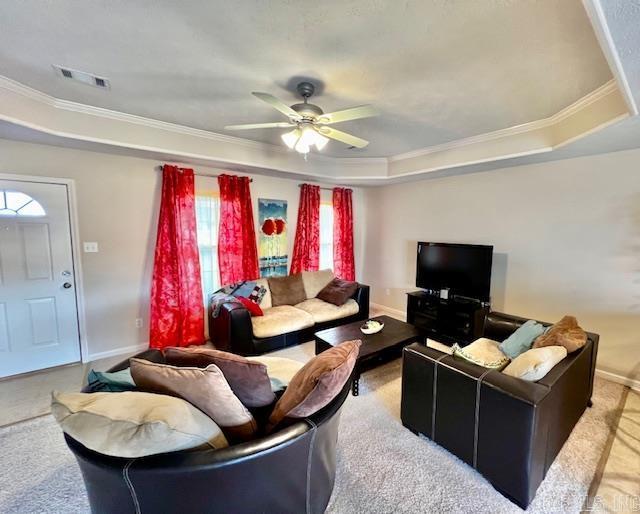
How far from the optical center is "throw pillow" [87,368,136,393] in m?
1.36

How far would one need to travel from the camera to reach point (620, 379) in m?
2.88

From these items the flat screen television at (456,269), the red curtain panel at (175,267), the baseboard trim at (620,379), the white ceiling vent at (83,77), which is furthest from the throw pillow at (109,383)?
the baseboard trim at (620,379)

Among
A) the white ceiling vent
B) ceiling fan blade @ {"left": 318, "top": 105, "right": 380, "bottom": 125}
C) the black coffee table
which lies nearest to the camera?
ceiling fan blade @ {"left": 318, "top": 105, "right": 380, "bottom": 125}

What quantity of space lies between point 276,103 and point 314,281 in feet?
9.60

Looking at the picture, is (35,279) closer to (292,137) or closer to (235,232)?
(235,232)

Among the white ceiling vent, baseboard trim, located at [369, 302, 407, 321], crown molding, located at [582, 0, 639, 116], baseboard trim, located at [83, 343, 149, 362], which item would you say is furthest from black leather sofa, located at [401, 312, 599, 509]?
baseboard trim, located at [83, 343, 149, 362]

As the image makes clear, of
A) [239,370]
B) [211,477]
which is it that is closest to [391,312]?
[239,370]

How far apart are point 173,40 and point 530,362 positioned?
2.85 meters

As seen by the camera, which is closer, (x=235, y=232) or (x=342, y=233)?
(x=235, y=232)

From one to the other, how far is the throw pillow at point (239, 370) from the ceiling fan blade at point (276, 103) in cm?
151

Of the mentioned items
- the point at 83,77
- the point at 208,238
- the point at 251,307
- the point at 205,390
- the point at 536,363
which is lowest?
the point at 251,307

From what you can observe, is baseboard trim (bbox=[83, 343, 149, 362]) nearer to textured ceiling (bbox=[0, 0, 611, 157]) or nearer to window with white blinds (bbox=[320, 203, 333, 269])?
textured ceiling (bbox=[0, 0, 611, 157])

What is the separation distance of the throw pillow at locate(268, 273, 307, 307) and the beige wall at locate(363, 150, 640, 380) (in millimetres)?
2188

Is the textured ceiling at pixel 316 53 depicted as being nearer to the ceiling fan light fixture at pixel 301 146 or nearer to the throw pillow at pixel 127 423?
the ceiling fan light fixture at pixel 301 146
